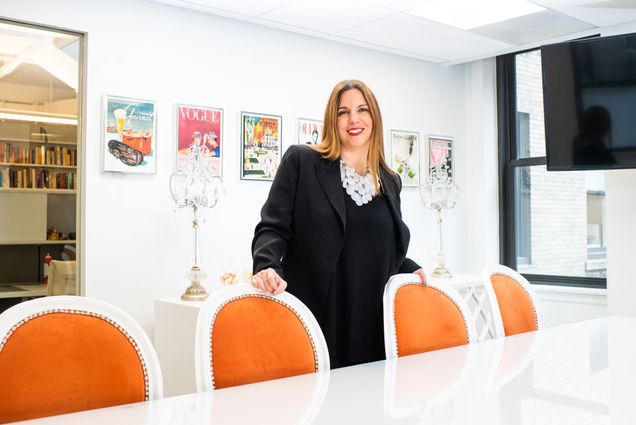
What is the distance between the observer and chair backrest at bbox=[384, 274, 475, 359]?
2.01 m

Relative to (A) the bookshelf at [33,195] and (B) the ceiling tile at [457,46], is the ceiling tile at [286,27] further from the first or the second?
(A) the bookshelf at [33,195]

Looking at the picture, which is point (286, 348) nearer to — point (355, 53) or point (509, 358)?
point (509, 358)

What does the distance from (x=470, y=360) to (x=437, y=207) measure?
10.4 ft

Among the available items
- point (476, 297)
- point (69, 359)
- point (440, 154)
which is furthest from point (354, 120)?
point (440, 154)

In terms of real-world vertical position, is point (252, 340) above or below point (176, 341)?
above

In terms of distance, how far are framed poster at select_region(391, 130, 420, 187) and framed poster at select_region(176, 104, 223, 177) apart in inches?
59.3

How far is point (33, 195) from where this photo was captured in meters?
3.46

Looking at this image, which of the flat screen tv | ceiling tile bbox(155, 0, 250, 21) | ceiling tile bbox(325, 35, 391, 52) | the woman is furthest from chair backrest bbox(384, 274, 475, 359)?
ceiling tile bbox(325, 35, 391, 52)

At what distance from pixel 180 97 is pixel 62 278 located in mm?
1224

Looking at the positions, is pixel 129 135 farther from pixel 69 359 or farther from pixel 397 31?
pixel 69 359

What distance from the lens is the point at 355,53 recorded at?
488cm

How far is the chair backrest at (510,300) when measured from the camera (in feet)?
7.98

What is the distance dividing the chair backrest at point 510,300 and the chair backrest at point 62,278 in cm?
222

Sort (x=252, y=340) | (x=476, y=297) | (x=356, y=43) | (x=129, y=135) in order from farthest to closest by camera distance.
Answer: (x=356, y=43), (x=476, y=297), (x=129, y=135), (x=252, y=340)
